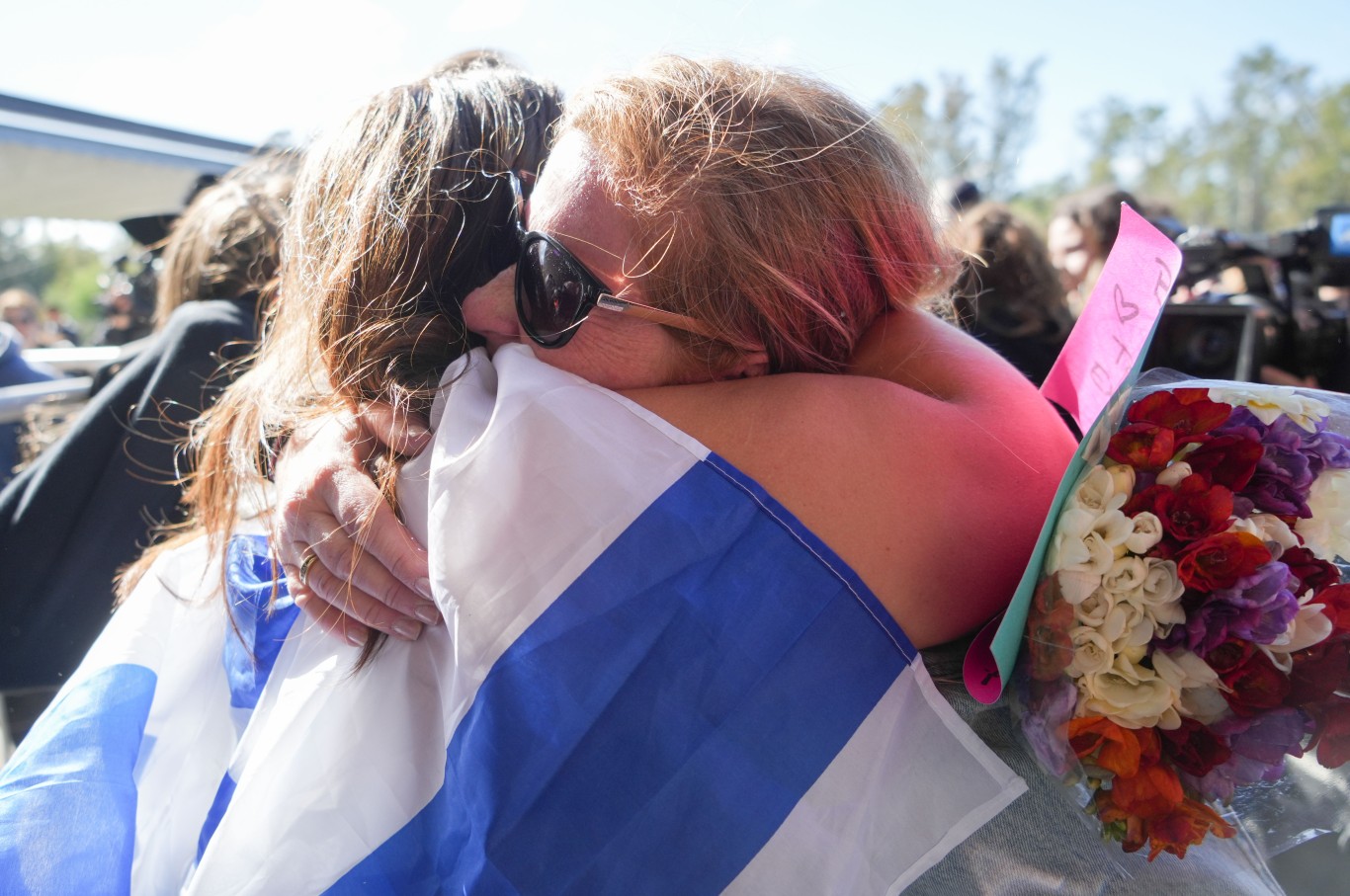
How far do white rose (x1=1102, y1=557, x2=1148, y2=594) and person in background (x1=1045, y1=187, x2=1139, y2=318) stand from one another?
310 centimetres

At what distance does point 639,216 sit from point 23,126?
3.28m

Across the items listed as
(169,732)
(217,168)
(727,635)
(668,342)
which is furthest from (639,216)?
(217,168)

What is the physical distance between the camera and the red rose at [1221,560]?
88cm

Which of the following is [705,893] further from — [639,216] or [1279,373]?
[1279,373]

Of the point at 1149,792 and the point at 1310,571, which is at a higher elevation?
the point at 1310,571

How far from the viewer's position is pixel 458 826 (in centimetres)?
101

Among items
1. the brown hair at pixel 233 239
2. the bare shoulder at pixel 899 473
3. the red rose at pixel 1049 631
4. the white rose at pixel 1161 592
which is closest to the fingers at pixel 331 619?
the bare shoulder at pixel 899 473

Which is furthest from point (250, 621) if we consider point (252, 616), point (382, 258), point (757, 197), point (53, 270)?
point (53, 270)

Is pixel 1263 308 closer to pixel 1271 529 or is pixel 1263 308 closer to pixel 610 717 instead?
pixel 1271 529

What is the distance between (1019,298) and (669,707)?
8.23 feet

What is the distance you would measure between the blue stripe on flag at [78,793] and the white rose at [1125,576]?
4.25ft

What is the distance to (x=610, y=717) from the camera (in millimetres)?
989

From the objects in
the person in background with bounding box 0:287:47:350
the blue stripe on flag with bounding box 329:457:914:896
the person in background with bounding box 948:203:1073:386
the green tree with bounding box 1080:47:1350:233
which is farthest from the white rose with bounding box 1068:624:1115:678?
the green tree with bounding box 1080:47:1350:233

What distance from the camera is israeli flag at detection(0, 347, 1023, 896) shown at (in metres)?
0.98
